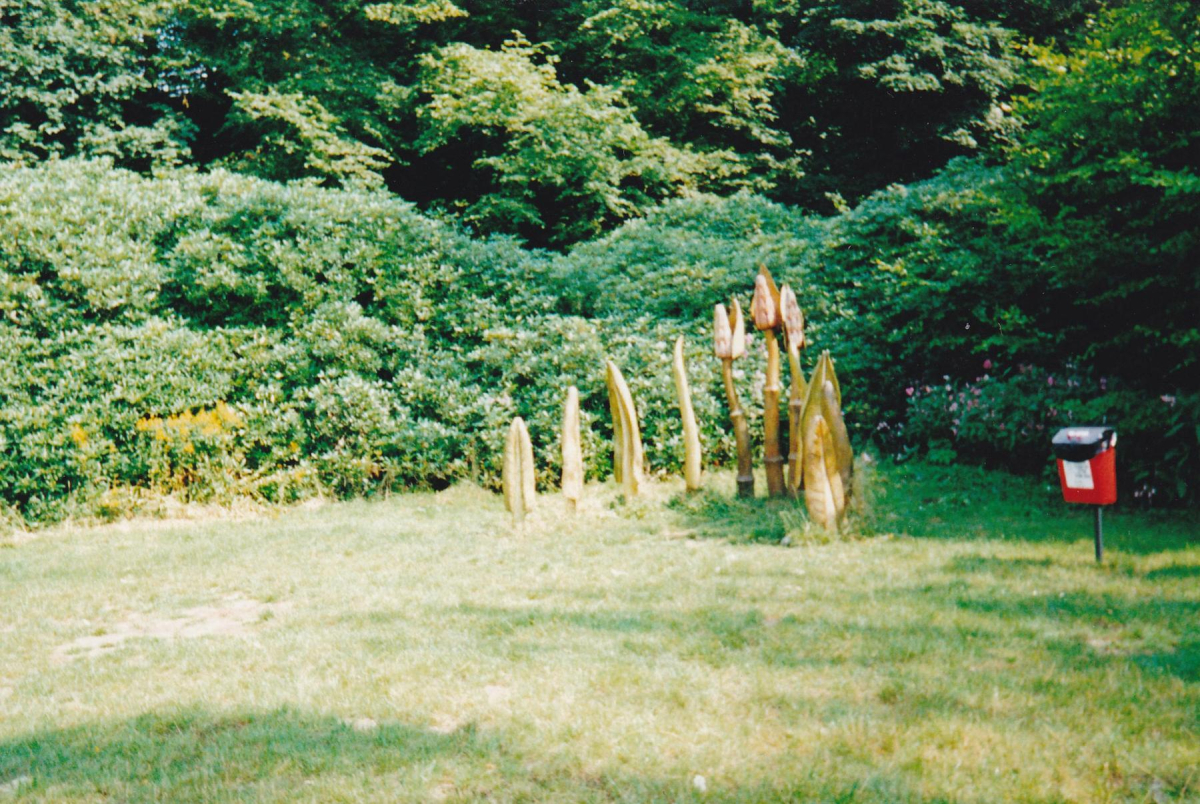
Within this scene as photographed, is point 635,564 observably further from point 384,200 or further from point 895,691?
point 384,200

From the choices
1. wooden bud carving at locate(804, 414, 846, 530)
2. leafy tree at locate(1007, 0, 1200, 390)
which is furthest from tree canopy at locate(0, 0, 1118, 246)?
wooden bud carving at locate(804, 414, 846, 530)

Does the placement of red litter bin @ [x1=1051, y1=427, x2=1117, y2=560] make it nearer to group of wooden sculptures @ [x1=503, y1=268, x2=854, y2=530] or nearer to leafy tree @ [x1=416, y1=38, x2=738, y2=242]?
group of wooden sculptures @ [x1=503, y1=268, x2=854, y2=530]

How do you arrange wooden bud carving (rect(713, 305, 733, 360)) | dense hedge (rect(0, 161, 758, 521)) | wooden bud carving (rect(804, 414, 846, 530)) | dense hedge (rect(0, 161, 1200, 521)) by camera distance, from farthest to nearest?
1. dense hedge (rect(0, 161, 758, 521))
2. dense hedge (rect(0, 161, 1200, 521))
3. wooden bud carving (rect(713, 305, 733, 360))
4. wooden bud carving (rect(804, 414, 846, 530))

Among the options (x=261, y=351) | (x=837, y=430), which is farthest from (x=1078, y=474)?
(x=261, y=351)

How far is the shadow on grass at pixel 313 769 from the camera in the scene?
118 inches

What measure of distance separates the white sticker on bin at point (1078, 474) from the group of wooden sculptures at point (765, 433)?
1471 millimetres

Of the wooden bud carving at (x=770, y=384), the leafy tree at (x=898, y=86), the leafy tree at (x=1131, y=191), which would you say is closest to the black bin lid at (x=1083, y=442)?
the leafy tree at (x=1131, y=191)

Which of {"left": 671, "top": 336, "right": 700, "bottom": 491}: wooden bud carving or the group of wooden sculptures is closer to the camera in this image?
the group of wooden sculptures

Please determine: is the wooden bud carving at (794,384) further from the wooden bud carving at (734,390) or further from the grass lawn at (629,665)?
the grass lawn at (629,665)

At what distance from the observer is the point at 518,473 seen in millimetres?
6973

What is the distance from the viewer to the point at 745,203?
13.6 meters

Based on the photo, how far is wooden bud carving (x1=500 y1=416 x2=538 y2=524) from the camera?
694 cm

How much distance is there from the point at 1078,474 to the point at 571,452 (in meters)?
3.61

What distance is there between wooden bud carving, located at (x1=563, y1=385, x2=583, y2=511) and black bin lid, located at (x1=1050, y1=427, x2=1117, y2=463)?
11.3 feet
